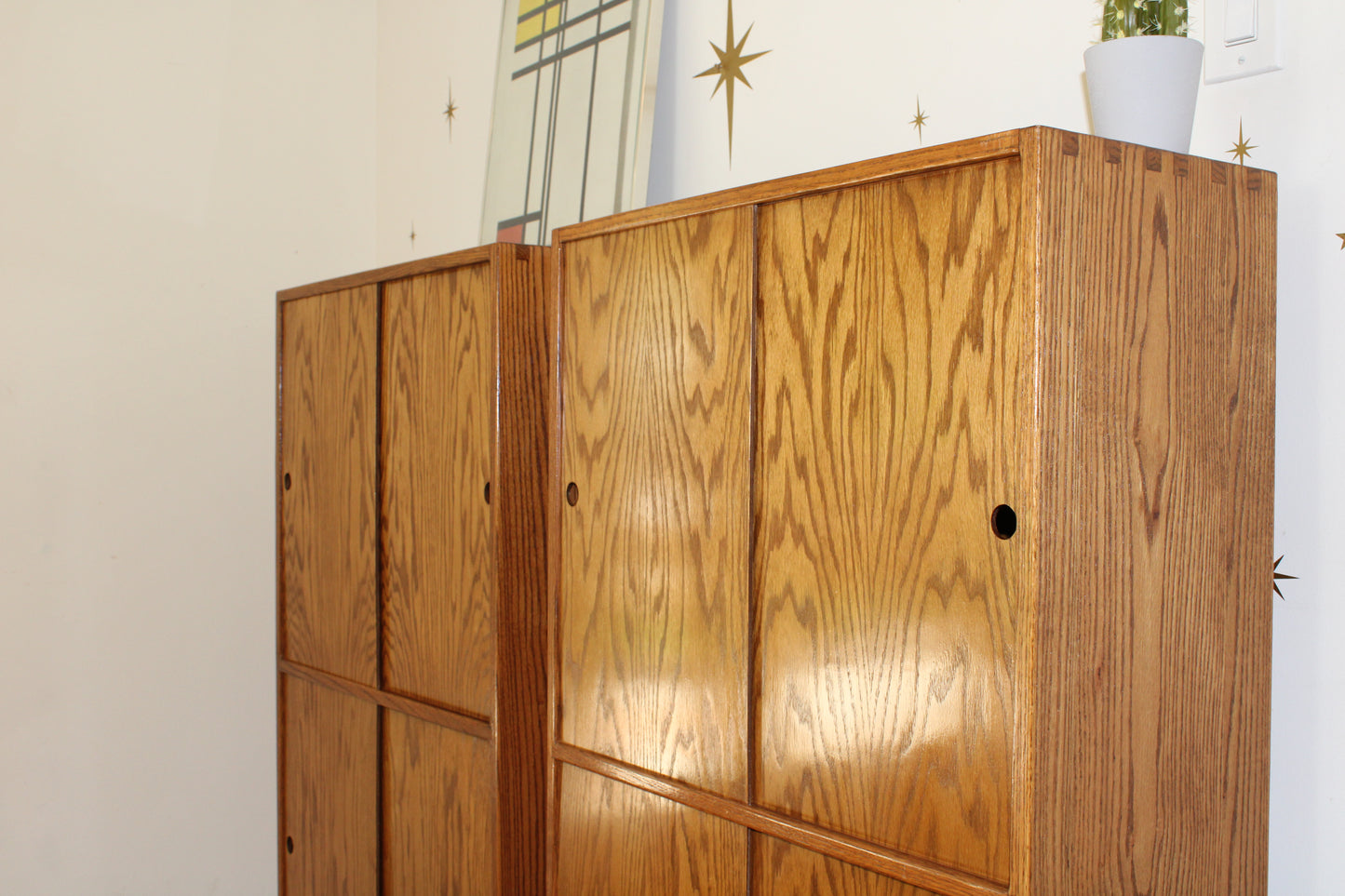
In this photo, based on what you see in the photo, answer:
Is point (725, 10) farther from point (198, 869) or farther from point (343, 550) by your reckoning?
point (198, 869)

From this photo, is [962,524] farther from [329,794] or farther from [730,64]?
[329,794]

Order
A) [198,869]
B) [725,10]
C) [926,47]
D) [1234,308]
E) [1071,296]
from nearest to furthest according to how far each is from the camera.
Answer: [1071,296]
[1234,308]
[926,47]
[725,10]
[198,869]

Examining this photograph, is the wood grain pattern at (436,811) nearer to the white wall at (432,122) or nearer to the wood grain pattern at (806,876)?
the wood grain pattern at (806,876)

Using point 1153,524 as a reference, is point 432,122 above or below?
above

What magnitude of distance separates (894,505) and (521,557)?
27.8 inches

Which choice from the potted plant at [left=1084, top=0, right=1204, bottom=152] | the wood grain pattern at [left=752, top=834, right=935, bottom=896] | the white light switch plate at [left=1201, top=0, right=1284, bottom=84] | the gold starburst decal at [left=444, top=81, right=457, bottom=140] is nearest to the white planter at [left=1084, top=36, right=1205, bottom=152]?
the potted plant at [left=1084, top=0, right=1204, bottom=152]

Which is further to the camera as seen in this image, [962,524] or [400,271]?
[400,271]

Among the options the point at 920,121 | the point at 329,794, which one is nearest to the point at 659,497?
the point at 920,121

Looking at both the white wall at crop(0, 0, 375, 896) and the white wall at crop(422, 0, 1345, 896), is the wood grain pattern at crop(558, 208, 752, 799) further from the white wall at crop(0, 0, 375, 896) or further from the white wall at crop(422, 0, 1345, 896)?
the white wall at crop(0, 0, 375, 896)

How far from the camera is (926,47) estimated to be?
1558 mm

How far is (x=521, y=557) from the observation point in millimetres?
1611

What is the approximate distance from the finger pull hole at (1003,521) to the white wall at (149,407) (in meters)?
2.07

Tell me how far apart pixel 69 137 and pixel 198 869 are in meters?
1.69

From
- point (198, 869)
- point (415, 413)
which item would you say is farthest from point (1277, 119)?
point (198, 869)
